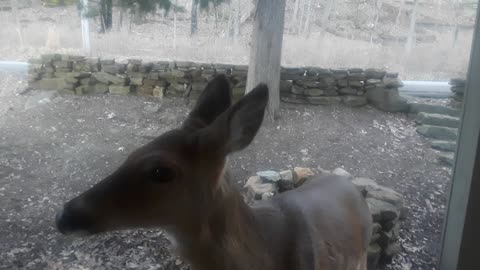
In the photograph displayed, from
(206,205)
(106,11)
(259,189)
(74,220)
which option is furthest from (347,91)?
(74,220)

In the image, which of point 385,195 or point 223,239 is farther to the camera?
point 385,195

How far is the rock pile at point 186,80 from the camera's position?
1.60 m

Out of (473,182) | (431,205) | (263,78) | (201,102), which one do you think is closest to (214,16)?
(263,78)

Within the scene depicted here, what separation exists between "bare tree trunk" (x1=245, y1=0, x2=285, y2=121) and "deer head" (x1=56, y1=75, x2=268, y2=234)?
0.70 m

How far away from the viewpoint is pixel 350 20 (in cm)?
165

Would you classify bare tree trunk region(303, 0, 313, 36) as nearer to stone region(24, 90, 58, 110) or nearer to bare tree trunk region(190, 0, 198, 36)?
bare tree trunk region(190, 0, 198, 36)

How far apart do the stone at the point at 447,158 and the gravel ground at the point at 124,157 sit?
0.04 meters

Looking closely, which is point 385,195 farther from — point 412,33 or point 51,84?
point 51,84

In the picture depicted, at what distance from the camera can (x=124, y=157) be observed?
145cm

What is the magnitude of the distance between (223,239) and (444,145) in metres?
1.09

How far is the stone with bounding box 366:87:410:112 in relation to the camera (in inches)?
72.5

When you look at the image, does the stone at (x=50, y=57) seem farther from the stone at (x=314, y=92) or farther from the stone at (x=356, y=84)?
the stone at (x=356, y=84)

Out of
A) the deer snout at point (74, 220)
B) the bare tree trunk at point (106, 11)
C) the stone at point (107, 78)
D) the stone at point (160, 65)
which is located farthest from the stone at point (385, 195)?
the deer snout at point (74, 220)

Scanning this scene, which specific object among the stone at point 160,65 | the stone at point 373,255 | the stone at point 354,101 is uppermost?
the stone at point 160,65
